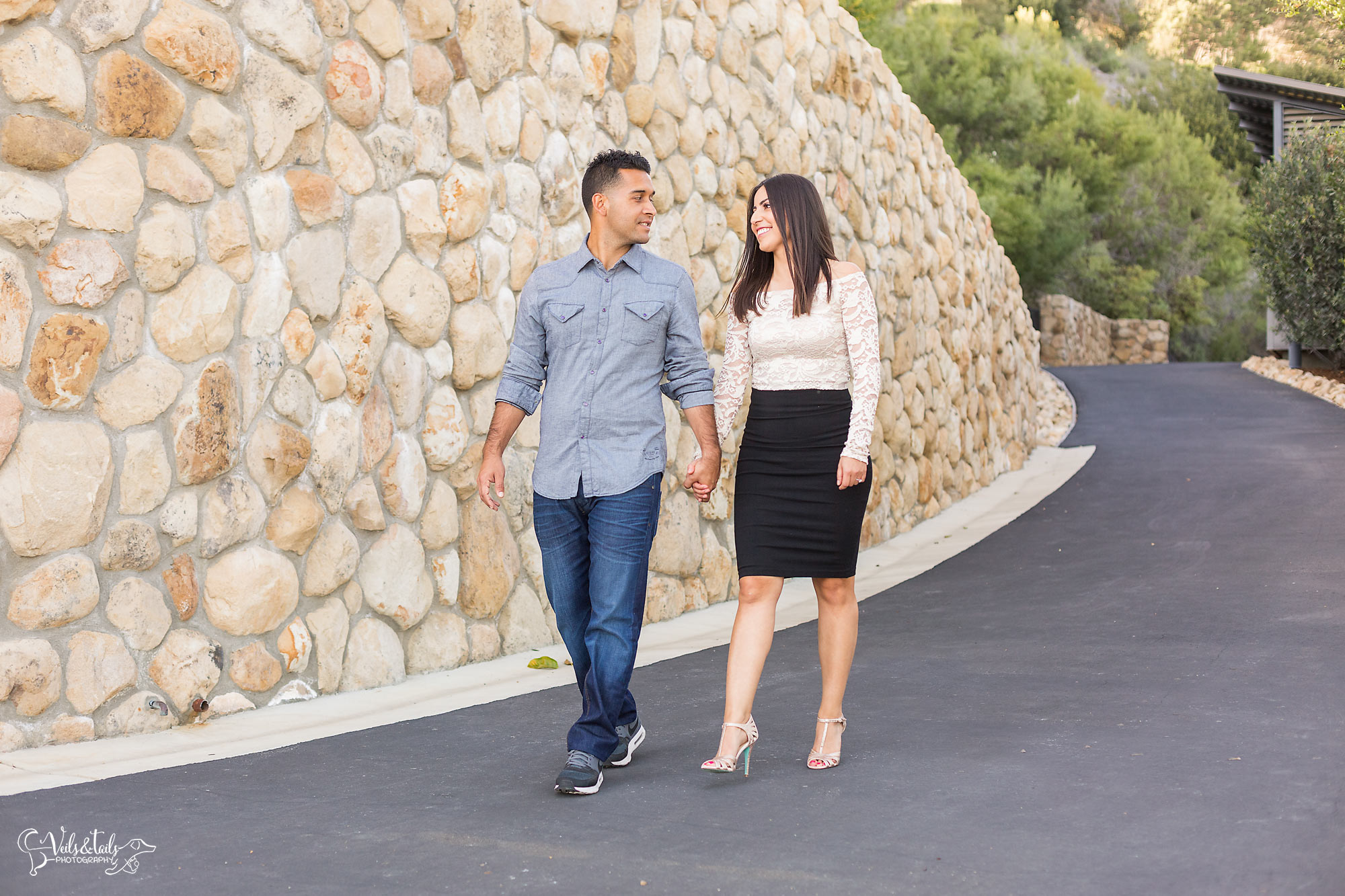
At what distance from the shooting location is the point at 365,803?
389 cm

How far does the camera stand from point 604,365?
166 inches

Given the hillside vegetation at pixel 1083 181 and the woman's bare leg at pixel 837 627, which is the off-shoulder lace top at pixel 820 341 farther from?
the hillside vegetation at pixel 1083 181

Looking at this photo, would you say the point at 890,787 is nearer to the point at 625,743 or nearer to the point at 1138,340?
the point at 625,743

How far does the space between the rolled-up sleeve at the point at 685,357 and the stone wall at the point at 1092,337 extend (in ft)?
74.1

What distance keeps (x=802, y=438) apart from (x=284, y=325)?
241cm

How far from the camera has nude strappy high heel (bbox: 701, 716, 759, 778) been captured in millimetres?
3959

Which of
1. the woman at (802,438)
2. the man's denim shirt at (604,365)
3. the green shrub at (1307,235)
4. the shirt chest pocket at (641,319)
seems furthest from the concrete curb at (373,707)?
the green shrub at (1307,235)

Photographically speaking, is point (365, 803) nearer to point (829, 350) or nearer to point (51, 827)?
point (51, 827)

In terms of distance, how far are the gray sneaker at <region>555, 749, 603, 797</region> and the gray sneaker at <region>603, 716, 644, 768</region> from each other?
0.24 metres

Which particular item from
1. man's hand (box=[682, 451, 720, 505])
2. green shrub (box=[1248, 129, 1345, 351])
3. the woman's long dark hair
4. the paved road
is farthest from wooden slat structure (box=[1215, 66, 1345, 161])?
man's hand (box=[682, 451, 720, 505])

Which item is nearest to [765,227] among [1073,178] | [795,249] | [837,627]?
[795,249]

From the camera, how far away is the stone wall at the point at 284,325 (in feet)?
15.2

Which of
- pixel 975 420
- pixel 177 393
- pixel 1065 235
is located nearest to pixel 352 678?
pixel 177 393

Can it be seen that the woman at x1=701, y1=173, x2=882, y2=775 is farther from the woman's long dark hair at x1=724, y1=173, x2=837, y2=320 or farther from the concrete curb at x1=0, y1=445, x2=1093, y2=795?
the concrete curb at x1=0, y1=445, x2=1093, y2=795
